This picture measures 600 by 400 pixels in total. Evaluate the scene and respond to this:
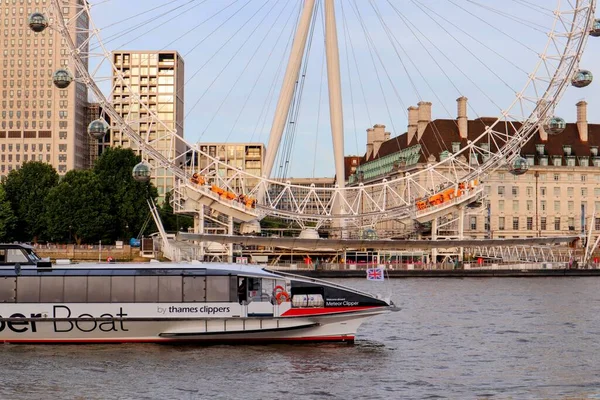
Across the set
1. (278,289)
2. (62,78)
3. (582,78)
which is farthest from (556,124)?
(278,289)

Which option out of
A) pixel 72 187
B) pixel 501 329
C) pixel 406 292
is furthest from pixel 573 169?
pixel 501 329

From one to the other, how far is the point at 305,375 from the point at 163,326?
26.8 ft

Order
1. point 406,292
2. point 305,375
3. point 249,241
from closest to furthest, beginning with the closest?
point 305,375 < point 406,292 < point 249,241

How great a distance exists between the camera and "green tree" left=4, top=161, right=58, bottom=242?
438 ft

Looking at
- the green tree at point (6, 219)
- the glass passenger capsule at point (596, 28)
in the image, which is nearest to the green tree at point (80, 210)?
the green tree at point (6, 219)

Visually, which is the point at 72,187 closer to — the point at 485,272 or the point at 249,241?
the point at 249,241

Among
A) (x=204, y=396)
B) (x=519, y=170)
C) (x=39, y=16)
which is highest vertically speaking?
(x=39, y=16)

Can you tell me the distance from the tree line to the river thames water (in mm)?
81124

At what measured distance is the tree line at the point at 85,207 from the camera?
124625 mm

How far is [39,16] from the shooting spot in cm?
7538

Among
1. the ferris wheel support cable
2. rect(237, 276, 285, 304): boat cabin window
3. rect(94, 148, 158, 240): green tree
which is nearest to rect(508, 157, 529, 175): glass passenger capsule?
the ferris wheel support cable

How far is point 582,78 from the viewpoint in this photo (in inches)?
Answer: 3361

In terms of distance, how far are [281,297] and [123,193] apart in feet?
298

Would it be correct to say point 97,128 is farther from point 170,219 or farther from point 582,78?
point 170,219
